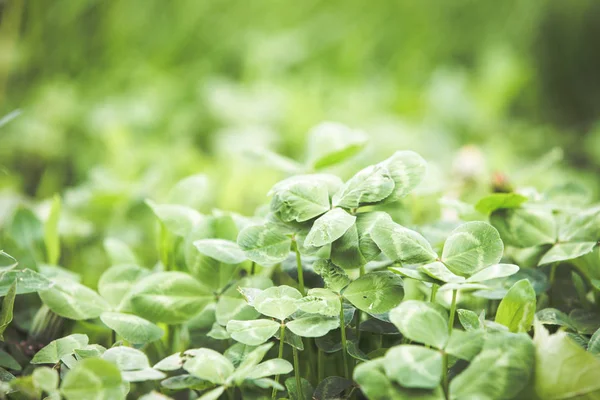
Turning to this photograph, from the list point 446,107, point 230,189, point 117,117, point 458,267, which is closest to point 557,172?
point 446,107

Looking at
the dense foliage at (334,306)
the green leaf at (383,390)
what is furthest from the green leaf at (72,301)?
the green leaf at (383,390)

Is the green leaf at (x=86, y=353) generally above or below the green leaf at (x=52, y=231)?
below

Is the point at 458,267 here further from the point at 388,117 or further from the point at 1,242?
the point at 388,117

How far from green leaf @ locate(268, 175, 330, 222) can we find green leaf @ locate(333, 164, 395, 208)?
2cm

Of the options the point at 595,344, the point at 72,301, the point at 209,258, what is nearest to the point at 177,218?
the point at 209,258

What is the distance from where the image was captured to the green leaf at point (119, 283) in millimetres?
873

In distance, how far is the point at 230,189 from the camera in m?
1.63

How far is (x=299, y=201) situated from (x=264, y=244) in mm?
80

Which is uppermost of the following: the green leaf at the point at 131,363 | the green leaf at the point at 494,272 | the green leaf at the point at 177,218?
the green leaf at the point at 177,218

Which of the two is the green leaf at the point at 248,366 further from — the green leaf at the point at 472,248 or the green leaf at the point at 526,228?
the green leaf at the point at 526,228

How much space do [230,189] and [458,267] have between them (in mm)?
991

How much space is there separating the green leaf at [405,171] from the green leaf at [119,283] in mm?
440

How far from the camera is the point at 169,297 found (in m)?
0.83

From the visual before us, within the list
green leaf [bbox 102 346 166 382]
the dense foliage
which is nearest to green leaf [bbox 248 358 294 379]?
the dense foliage
